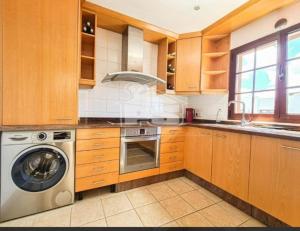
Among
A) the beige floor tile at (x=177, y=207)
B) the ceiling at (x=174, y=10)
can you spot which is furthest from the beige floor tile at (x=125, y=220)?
the ceiling at (x=174, y=10)

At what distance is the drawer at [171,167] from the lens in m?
2.26

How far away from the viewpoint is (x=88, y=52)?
2.22 meters

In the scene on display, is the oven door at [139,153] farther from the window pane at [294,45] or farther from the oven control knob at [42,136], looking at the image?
the window pane at [294,45]

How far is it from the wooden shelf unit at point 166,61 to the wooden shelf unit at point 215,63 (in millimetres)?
465

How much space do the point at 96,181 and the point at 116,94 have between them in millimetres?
1215

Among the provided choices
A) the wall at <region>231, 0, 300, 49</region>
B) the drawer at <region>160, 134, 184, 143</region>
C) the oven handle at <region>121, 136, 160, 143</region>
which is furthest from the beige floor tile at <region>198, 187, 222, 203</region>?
the wall at <region>231, 0, 300, 49</region>

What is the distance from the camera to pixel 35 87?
1614 millimetres

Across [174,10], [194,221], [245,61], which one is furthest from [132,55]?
[194,221]

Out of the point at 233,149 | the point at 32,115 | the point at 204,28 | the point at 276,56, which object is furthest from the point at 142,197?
the point at 204,28

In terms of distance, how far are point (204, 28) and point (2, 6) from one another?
2.37 m

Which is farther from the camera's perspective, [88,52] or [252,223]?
[88,52]

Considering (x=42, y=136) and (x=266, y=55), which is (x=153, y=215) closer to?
(x=42, y=136)

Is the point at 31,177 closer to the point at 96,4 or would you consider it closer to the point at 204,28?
the point at 96,4

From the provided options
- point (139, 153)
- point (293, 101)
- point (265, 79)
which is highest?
point (265, 79)
